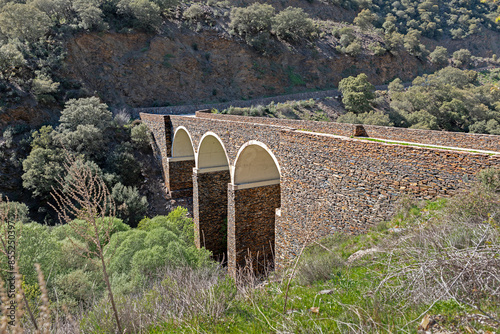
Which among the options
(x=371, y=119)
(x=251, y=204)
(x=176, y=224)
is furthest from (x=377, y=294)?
(x=371, y=119)

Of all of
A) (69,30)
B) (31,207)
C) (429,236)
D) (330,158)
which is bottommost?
(31,207)

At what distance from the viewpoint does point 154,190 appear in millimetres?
18469

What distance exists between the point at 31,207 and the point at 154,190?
248 inches

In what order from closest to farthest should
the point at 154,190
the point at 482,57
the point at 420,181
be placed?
the point at 420,181, the point at 154,190, the point at 482,57

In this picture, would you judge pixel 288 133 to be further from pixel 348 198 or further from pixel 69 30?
pixel 69 30

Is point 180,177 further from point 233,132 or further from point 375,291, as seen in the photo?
point 375,291

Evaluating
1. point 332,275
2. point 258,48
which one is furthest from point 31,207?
point 258,48

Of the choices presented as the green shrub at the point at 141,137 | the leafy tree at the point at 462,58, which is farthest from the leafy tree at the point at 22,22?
the leafy tree at the point at 462,58

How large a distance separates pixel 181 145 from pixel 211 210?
4.82 meters

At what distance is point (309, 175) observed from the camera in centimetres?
759

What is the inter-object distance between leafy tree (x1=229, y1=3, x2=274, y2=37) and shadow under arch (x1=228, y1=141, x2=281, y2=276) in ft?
89.4

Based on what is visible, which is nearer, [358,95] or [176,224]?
[176,224]

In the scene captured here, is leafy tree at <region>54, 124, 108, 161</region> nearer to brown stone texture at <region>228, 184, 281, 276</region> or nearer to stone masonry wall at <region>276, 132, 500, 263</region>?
brown stone texture at <region>228, 184, 281, 276</region>

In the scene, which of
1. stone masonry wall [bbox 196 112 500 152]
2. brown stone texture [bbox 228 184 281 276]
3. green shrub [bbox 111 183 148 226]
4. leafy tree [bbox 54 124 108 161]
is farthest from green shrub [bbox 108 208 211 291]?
leafy tree [bbox 54 124 108 161]
